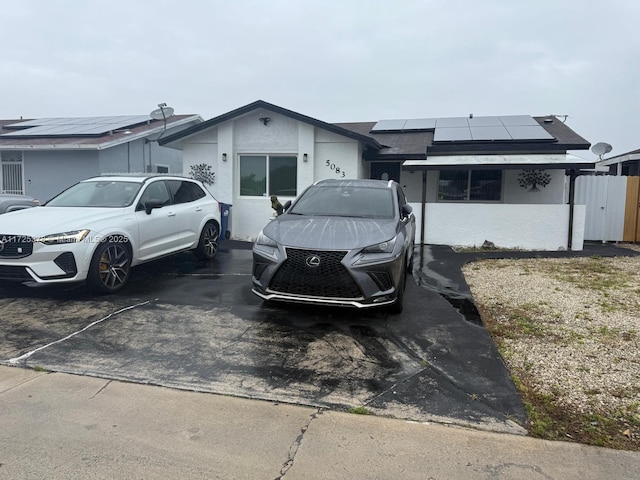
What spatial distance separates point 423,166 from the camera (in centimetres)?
1166

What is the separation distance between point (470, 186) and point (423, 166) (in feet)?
9.36

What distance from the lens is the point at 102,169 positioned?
13758 mm

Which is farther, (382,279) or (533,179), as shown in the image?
(533,179)

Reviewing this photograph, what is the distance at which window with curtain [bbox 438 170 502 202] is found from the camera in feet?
44.9

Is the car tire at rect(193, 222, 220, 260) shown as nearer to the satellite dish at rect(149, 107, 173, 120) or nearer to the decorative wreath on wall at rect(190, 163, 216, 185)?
the decorative wreath on wall at rect(190, 163, 216, 185)

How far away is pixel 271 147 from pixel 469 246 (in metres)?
5.73

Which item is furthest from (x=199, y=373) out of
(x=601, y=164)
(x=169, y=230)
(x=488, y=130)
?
(x=601, y=164)

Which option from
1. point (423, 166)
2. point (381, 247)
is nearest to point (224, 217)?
point (423, 166)


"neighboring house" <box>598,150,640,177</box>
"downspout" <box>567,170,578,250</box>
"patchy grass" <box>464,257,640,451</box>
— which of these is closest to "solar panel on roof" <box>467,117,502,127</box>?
"downspout" <box>567,170,578,250</box>

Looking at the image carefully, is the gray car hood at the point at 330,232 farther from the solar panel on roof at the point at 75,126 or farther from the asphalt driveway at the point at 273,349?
the solar panel on roof at the point at 75,126

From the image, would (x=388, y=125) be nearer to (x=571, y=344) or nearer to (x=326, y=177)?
(x=326, y=177)

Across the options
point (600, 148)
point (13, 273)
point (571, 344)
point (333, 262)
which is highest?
point (600, 148)

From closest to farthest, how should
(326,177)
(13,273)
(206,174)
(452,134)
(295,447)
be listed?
(295,447) → (13,273) → (326,177) → (206,174) → (452,134)

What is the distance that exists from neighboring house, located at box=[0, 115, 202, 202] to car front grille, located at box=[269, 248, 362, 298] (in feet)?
33.0
